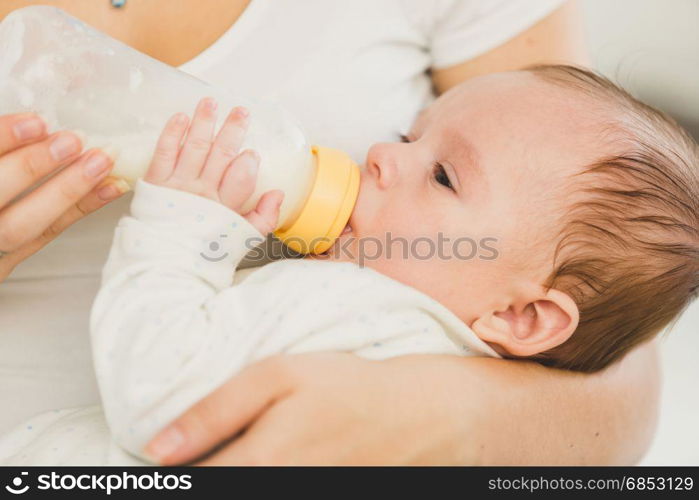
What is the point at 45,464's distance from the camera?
87 centimetres

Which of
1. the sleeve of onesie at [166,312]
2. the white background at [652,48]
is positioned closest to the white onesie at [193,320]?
the sleeve of onesie at [166,312]

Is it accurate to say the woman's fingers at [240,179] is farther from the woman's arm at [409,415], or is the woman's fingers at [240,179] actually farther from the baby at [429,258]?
the woman's arm at [409,415]

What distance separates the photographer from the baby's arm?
0.82 metres

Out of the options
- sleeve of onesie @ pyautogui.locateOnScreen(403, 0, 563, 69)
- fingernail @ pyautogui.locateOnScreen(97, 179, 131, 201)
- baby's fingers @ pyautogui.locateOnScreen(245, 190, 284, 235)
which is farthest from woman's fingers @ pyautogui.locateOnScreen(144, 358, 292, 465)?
sleeve of onesie @ pyautogui.locateOnScreen(403, 0, 563, 69)

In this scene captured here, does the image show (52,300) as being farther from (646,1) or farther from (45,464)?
(646,1)

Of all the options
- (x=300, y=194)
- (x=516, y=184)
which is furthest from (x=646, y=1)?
(x=300, y=194)

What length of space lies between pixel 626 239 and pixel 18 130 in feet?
2.71

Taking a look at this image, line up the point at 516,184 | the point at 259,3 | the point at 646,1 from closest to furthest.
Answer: the point at 516,184 < the point at 259,3 < the point at 646,1

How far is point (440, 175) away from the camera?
1037mm

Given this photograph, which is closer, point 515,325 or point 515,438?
point 515,438

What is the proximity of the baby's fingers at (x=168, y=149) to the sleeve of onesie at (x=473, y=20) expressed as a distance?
1.90 ft

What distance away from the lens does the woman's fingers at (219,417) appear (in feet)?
2.33

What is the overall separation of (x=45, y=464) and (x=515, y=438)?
2.00 ft

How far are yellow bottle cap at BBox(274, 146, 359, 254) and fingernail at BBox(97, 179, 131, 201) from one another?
0.77 ft
